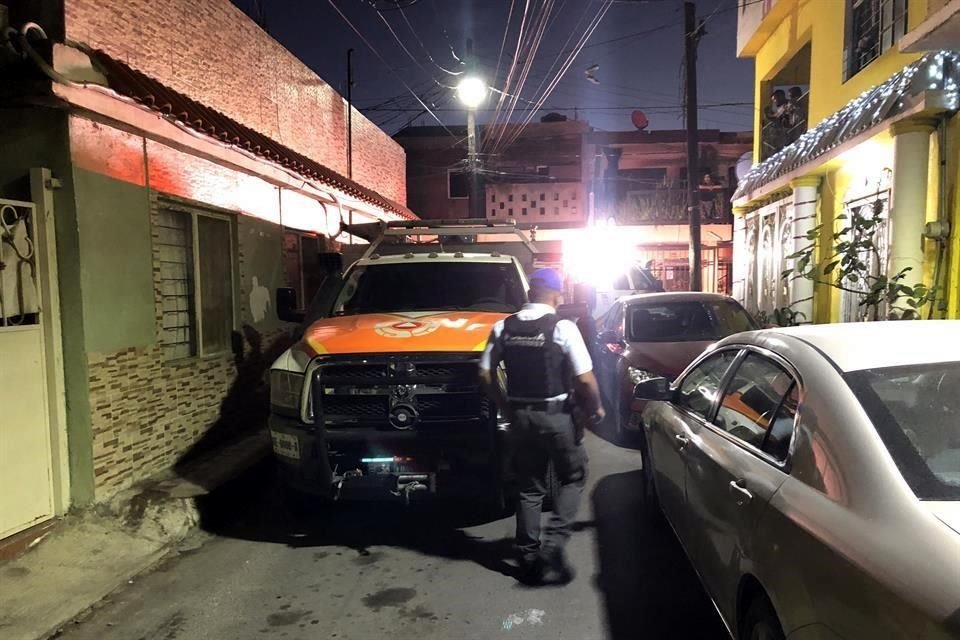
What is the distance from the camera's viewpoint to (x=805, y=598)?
6.48 ft

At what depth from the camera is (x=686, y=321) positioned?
808 cm

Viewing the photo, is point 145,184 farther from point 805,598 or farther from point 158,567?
point 805,598

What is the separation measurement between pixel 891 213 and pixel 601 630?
5.79 metres

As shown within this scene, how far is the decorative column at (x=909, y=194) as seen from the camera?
6.42 m

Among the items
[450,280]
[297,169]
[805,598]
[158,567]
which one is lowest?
[158,567]

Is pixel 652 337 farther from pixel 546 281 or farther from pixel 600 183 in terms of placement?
pixel 600 183

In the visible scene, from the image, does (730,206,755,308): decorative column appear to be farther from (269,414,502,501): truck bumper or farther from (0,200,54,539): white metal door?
(0,200,54,539): white metal door

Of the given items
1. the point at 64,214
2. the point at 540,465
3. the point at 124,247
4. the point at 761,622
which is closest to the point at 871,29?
the point at 540,465

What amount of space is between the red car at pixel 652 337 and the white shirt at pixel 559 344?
279cm

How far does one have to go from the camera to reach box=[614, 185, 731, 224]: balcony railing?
69.8ft

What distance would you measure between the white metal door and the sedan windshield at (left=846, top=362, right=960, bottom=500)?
4.83 meters

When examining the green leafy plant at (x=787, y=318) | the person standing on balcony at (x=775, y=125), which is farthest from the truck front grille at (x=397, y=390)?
the person standing on balcony at (x=775, y=125)

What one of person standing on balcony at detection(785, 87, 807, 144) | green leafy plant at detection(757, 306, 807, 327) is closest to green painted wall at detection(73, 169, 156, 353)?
green leafy plant at detection(757, 306, 807, 327)

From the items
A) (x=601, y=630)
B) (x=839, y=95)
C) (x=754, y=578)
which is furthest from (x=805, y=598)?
(x=839, y=95)
